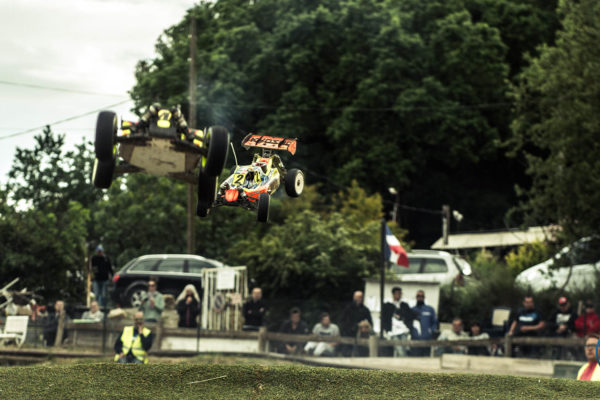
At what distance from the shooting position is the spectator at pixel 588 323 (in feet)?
71.7

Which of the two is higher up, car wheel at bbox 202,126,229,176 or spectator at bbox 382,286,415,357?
car wheel at bbox 202,126,229,176

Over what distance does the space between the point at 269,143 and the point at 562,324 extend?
14471mm

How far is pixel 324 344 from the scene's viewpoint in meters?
23.4

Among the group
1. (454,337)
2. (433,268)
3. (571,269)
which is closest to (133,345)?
(454,337)

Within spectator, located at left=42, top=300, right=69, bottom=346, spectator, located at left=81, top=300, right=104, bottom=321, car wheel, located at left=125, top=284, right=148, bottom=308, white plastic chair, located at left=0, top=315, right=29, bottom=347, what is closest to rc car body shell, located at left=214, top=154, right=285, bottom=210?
white plastic chair, located at left=0, top=315, right=29, bottom=347

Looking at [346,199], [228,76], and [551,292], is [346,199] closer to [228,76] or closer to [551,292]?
[228,76]

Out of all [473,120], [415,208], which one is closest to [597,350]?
[473,120]

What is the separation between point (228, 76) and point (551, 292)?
1479 centimetres

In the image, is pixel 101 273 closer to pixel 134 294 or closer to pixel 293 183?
pixel 134 294

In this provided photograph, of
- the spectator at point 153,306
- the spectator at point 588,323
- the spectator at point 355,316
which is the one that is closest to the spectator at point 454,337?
the spectator at point 355,316

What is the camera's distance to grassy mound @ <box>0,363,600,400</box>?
12594 millimetres

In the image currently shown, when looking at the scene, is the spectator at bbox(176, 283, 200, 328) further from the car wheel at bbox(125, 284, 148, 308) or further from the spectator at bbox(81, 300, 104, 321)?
the car wheel at bbox(125, 284, 148, 308)

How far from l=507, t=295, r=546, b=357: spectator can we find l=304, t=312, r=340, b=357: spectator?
3.90 metres

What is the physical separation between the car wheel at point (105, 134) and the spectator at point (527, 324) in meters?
15.3
